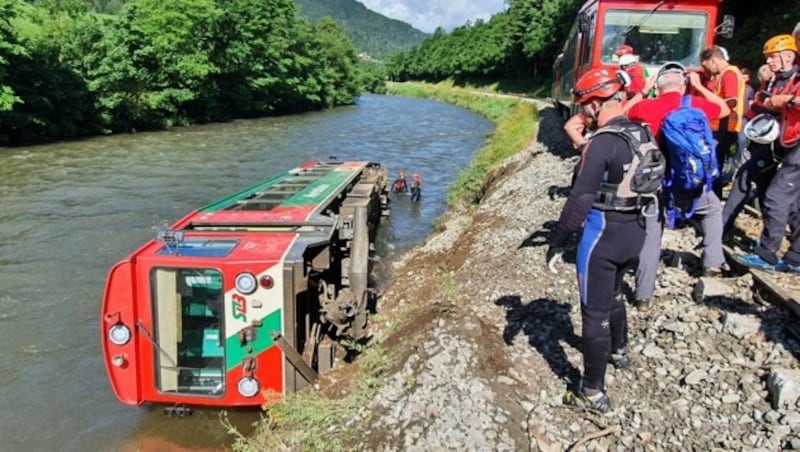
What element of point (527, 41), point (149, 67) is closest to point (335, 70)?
point (527, 41)

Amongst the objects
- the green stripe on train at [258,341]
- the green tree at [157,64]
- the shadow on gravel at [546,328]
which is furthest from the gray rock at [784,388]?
the green tree at [157,64]

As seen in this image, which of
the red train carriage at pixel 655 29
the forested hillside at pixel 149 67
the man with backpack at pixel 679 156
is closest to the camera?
the man with backpack at pixel 679 156

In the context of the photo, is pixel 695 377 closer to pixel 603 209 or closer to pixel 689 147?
pixel 603 209

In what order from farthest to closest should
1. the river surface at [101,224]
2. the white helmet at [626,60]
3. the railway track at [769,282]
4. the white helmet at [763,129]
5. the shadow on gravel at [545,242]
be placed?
the shadow on gravel at [545,242] → the white helmet at [626,60] → the river surface at [101,224] → the white helmet at [763,129] → the railway track at [769,282]

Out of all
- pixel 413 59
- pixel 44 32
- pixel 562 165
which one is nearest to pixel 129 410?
pixel 562 165

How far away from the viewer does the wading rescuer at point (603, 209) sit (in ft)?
12.8

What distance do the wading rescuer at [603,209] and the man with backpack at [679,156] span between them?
109cm

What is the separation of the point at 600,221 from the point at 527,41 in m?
54.9

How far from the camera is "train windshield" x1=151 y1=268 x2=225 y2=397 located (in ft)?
18.2

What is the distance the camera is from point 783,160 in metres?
5.50

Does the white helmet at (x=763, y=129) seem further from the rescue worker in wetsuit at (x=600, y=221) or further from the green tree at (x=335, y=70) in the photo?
the green tree at (x=335, y=70)

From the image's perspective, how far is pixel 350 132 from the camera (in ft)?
111

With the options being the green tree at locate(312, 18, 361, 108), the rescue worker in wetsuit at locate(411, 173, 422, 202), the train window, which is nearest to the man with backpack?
the train window

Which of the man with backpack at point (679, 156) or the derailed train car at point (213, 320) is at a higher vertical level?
the man with backpack at point (679, 156)
